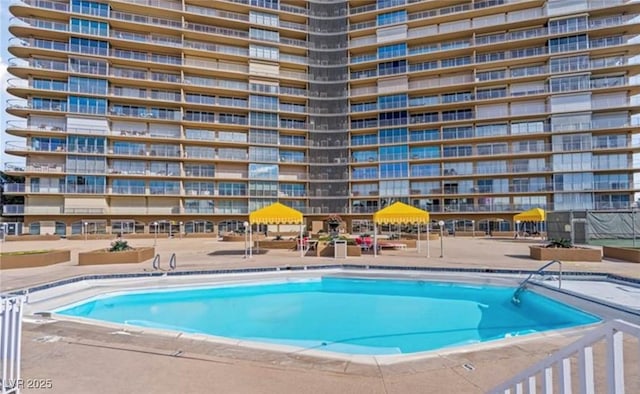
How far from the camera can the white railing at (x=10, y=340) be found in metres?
3.93

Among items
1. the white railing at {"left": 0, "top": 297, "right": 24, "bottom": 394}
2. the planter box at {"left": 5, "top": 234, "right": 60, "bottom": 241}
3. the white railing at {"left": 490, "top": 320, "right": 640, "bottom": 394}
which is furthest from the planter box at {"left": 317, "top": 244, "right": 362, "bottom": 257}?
the planter box at {"left": 5, "top": 234, "right": 60, "bottom": 241}

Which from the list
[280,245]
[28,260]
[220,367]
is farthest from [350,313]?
[28,260]

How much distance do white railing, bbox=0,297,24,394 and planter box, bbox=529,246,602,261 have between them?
65.8ft

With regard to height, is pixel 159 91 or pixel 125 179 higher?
pixel 159 91

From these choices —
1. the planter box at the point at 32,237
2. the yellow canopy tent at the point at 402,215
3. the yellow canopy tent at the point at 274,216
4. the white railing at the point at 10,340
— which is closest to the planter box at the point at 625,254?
the yellow canopy tent at the point at 402,215

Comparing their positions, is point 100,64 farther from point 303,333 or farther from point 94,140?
point 303,333

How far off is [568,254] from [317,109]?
3805 centimetres

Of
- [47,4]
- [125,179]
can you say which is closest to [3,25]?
[47,4]

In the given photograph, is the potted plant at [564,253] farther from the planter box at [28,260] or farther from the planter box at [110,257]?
the planter box at [28,260]

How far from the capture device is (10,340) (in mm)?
3994

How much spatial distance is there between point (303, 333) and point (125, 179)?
132 feet

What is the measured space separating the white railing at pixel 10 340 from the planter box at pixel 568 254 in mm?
20043

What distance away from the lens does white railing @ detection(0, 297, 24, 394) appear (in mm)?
3932

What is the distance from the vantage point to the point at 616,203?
133 feet
